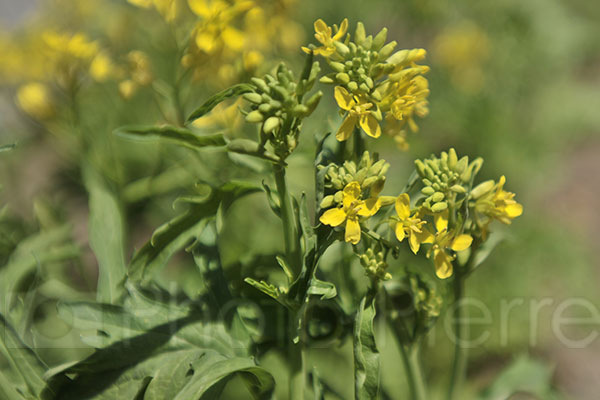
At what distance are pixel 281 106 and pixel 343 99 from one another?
76 millimetres

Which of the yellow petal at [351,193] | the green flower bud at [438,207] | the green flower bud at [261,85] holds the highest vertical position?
the green flower bud at [261,85]

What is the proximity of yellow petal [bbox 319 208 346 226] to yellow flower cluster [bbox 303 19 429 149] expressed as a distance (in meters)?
0.09

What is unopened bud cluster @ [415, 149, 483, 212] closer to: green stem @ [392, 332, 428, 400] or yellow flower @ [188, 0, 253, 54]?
green stem @ [392, 332, 428, 400]

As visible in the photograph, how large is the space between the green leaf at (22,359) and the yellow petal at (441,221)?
1.83 feet

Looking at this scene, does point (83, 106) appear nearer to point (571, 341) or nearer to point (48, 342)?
point (48, 342)

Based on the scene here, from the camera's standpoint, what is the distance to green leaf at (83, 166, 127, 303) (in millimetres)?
841

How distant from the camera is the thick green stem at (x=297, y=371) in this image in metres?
0.72

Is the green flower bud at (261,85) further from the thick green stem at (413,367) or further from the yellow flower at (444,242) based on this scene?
the thick green stem at (413,367)

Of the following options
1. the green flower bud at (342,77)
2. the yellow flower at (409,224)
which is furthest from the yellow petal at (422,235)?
the green flower bud at (342,77)

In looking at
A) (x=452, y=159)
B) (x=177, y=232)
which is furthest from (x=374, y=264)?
(x=177, y=232)

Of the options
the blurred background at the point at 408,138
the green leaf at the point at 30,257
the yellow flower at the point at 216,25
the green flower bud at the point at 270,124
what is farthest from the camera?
the blurred background at the point at 408,138

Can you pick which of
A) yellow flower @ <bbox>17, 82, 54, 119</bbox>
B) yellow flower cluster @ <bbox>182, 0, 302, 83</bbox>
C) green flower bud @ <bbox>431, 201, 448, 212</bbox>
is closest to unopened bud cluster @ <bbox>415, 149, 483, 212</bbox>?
green flower bud @ <bbox>431, 201, 448, 212</bbox>

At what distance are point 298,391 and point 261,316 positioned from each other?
0.43 ft

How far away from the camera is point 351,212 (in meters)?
0.63
